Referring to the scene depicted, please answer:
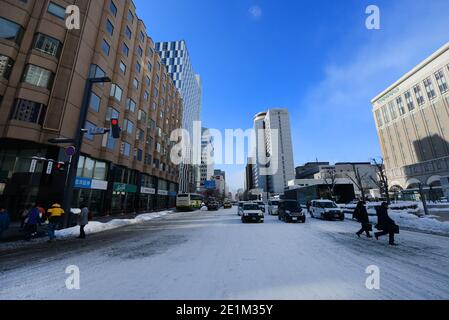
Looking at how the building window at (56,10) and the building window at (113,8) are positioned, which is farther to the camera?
the building window at (113,8)

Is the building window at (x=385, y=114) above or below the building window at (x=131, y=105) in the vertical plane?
above

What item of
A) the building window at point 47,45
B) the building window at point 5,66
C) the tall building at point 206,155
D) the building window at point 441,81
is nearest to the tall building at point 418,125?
the building window at point 441,81

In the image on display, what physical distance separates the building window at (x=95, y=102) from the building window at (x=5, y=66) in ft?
19.4

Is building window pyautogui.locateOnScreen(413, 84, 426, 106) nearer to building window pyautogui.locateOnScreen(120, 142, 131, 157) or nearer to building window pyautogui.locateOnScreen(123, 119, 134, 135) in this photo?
building window pyautogui.locateOnScreen(123, 119, 134, 135)

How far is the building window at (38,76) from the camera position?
16.9 meters

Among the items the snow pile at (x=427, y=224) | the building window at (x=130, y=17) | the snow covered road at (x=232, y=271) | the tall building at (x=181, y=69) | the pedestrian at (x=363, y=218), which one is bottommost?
the snow covered road at (x=232, y=271)

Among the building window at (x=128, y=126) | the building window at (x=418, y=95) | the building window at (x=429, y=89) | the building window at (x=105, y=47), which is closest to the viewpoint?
the building window at (x=105, y=47)

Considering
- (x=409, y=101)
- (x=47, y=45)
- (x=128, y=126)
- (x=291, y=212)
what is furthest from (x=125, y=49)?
(x=409, y=101)

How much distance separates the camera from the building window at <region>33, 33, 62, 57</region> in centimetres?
1758

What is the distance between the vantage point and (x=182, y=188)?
80.7 metres

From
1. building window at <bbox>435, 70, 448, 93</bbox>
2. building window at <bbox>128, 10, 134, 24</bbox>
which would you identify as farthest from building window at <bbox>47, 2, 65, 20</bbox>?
building window at <bbox>435, 70, 448, 93</bbox>

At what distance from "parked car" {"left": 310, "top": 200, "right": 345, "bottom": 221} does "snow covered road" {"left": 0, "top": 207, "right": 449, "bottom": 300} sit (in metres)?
9.80

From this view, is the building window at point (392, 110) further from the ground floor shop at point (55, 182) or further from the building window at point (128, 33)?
the ground floor shop at point (55, 182)
